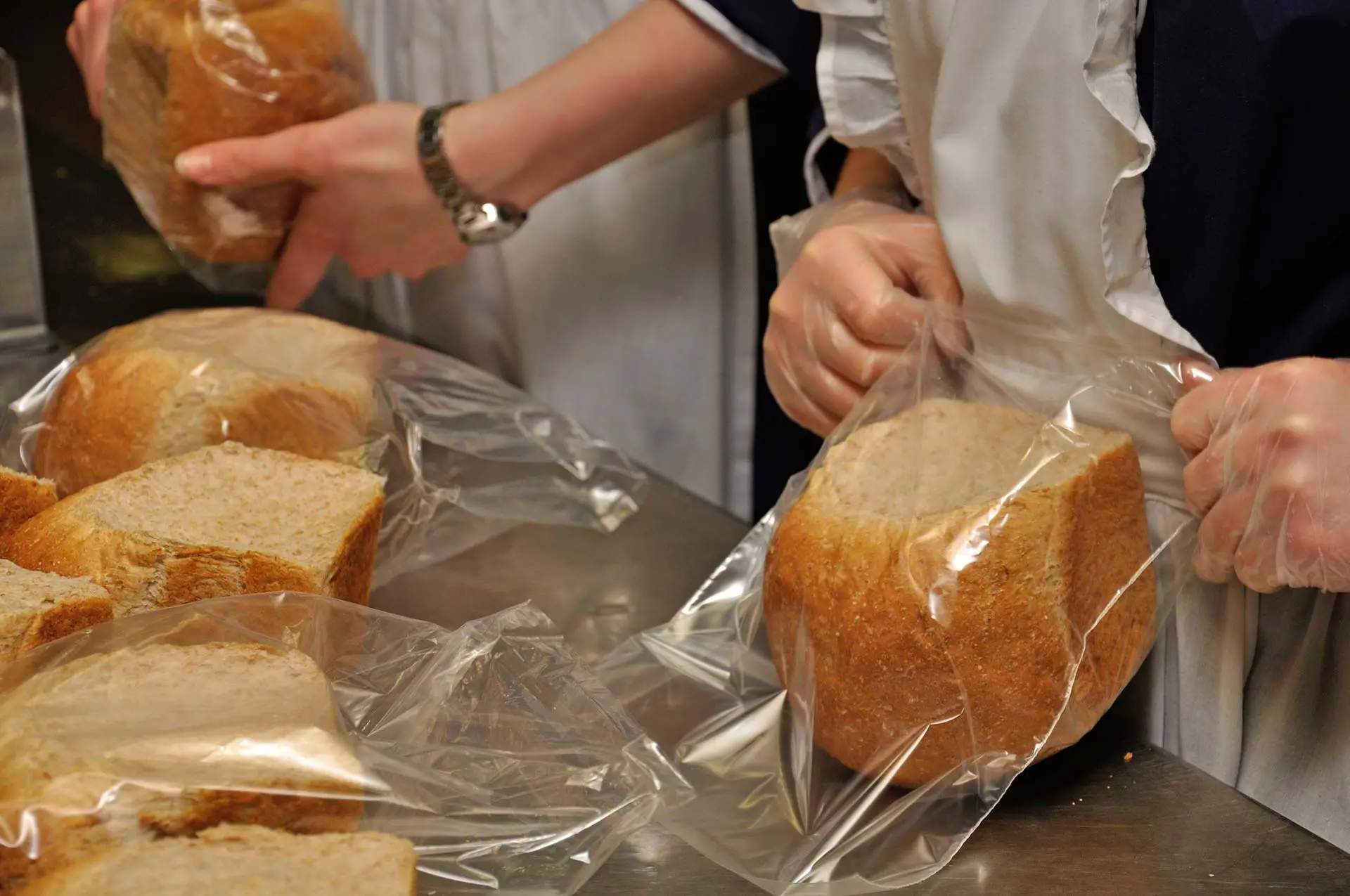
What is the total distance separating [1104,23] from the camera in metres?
0.75

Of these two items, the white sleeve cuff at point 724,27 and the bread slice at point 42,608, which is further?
the white sleeve cuff at point 724,27

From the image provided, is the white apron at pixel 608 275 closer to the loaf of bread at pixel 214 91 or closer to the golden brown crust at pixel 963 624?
the loaf of bread at pixel 214 91

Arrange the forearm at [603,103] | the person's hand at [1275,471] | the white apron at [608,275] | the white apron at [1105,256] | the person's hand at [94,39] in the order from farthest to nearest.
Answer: the white apron at [608,275]
the person's hand at [94,39]
the forearm at [603,103]
the white apron at [1105,256]
the person's hand at [1275,471]


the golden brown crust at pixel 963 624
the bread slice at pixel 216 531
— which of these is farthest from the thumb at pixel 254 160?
the golden brown crust at pixel 963 624

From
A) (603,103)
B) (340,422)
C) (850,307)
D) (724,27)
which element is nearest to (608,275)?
(603,103)

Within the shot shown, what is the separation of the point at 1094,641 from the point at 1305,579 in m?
0.12

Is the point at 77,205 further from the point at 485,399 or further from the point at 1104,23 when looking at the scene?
the point at 1104,23

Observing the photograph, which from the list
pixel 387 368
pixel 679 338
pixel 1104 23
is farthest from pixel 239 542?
pixel 679 338

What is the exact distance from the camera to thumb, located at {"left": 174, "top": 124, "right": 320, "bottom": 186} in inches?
45.6

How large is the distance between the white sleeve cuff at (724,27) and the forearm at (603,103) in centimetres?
2

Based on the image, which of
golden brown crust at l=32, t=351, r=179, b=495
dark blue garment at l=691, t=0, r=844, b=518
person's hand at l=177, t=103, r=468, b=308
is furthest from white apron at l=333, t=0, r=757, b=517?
golden brown crust at l=32, t=351, r=179, b=495

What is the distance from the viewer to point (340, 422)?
1.05m

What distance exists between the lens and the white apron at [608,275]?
4.99 ft

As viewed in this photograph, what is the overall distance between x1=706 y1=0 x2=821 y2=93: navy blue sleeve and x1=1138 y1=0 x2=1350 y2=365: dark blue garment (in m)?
0.42
